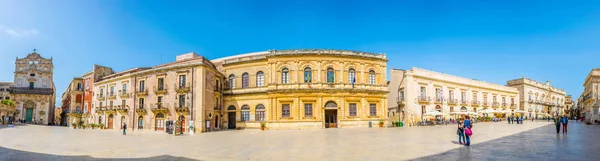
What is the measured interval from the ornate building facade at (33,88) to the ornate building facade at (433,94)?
198 feet

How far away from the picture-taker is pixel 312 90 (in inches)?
1284

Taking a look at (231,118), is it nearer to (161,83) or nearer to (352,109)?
(161,83)

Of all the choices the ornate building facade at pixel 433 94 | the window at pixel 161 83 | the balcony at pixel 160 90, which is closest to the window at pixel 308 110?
the ornate building facade at pixel 433 94

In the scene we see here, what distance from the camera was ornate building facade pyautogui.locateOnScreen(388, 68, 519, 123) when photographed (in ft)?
129

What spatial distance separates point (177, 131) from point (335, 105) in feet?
51.0

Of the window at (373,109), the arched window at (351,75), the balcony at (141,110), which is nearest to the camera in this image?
the arched window at (351,75)

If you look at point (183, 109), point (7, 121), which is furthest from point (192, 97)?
point (7, 121)

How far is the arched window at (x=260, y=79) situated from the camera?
34875 millimetres

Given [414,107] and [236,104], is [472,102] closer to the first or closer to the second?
[414,107]

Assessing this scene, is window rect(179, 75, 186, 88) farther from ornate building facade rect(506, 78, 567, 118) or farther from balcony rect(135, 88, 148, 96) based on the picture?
ornate building facade rect(506, 78, 567, 118)

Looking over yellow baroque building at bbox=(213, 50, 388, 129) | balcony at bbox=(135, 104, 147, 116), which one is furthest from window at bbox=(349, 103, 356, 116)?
balcony at bbox=(135, 104, 147, 116)

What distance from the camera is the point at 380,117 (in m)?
34.9

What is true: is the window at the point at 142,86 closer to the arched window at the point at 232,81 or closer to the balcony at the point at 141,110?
the balcony at the point at 141,110

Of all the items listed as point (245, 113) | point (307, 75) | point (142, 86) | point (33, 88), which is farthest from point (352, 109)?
point (33, 88)
